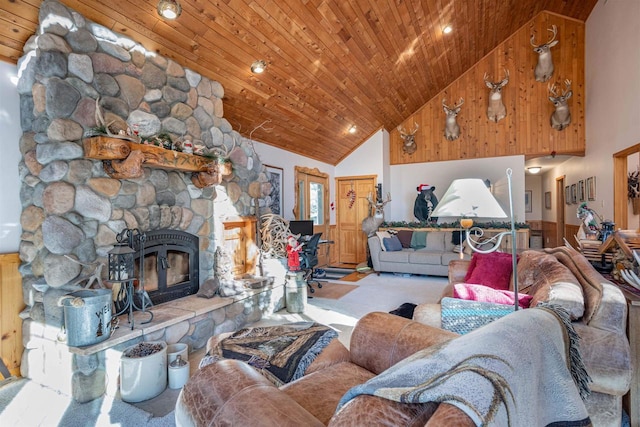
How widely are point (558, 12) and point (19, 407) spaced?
9.06 metres

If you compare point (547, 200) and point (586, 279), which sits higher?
point (547, 200)

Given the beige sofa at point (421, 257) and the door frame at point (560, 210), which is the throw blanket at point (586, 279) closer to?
the beige sofa at point (421, 257)

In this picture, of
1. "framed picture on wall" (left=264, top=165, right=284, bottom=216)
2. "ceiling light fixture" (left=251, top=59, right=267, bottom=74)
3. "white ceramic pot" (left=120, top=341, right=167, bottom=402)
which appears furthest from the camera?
"framed picture on wall" (left=264, top=165, right=284, bottom=216)

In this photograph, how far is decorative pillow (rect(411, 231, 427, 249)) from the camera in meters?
6.52

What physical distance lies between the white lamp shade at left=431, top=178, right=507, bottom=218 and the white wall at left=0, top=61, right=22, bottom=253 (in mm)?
2916

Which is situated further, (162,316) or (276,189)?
(276,189)

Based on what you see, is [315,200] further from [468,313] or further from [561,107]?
[468,313]

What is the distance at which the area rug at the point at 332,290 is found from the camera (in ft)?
15.8

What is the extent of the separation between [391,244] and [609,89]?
4.14 metres

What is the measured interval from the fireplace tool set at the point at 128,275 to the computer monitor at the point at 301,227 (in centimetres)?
293

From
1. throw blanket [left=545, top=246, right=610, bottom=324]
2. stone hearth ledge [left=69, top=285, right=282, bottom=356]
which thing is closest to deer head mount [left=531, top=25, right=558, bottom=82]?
throw blanket [left=545, top=246, right=610, bottom=324]

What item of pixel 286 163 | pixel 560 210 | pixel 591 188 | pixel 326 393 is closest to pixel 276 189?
pixel 286 163

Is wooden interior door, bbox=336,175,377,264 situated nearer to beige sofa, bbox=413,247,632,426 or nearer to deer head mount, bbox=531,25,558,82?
deer head mount, bbox=531,25,558,82

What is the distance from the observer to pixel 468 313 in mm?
1897
